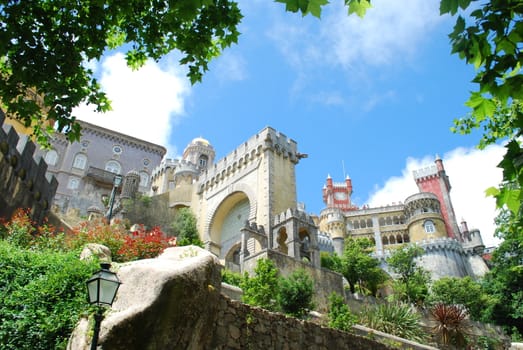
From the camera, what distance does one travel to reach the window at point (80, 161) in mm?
45541

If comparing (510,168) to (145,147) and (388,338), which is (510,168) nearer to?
(388,338)

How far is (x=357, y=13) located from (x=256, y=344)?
6256mm

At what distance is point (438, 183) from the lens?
6906 cm

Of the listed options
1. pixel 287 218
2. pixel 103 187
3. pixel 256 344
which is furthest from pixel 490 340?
pixel 103 187

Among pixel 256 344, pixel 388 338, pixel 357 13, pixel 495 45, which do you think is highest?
pixel 357 13

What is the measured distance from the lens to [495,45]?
412cm

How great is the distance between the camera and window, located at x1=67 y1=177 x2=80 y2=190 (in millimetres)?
43847

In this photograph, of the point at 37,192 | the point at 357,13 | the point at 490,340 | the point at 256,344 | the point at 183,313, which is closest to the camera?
the point at 357,13

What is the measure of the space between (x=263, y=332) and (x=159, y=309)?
121 inches

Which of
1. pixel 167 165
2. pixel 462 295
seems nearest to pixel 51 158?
pixel 167 165

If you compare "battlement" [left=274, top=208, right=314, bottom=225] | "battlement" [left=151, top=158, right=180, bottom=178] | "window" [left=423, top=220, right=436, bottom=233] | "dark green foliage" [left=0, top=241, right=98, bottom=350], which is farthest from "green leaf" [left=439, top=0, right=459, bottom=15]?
"window" [left=423, top=220, right=436, bottom=233]

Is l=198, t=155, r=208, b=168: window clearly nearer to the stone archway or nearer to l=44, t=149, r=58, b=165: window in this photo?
l=44, t=149, r=58, b=165: window

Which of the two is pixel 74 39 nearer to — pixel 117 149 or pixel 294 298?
pixel 294 298

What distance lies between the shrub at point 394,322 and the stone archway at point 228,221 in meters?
13.2
